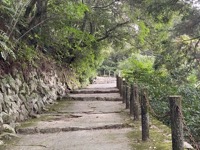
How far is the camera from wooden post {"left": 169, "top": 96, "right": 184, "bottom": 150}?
3.22 meters

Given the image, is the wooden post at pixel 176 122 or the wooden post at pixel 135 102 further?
the wooden post at pixel 135 102

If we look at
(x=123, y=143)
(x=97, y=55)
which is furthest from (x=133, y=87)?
(x=97, y=55)

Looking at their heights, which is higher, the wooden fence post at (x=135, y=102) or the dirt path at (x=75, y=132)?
the wooden fence post at (x=135, y=102)

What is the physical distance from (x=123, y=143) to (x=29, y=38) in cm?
472

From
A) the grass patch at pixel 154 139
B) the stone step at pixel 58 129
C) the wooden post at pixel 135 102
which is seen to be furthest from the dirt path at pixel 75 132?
the wooden post at pixel 135 102

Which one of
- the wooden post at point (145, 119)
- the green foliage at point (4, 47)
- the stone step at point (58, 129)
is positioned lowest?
the stone step at point (58, 129)

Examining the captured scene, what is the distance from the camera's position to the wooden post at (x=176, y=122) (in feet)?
10.6

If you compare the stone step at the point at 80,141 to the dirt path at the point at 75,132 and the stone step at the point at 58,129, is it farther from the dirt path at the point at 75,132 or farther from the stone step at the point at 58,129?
the stone step at the point at 58,129

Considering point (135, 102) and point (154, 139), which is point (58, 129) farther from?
point (154, 139)

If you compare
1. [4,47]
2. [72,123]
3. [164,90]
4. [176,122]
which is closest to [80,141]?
[72,123]

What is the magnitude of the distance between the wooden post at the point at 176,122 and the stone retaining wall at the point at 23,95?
10.8 ft

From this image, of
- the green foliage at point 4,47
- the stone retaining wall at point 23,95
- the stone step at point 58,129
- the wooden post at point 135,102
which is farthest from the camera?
the wooden post at point 135,102

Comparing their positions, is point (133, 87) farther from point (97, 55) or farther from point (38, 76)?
point (97, 55)

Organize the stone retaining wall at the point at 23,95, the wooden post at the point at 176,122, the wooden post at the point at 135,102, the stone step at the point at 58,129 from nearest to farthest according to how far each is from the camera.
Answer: the wooden post at the point at 176,122
the stone step at the point at 58,129
the stone retaining wall at the point at 23,95
the wooden post at the point at 135,102
